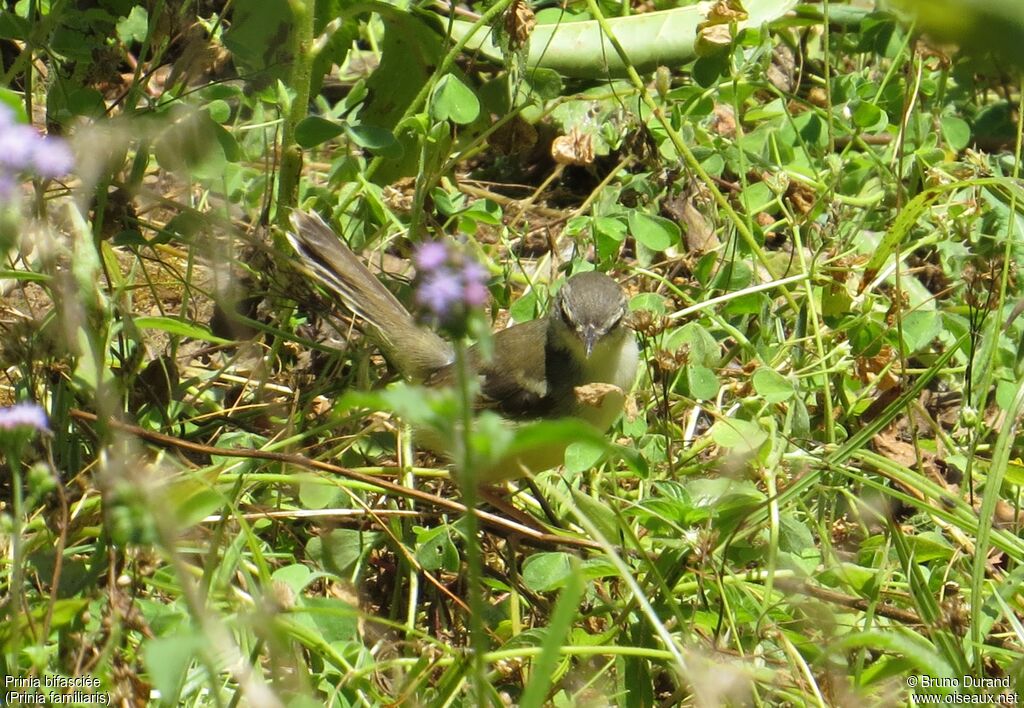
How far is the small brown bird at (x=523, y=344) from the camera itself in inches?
181

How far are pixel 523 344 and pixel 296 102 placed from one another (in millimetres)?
1653

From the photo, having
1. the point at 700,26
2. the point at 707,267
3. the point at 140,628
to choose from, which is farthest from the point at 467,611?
the point at 700,26

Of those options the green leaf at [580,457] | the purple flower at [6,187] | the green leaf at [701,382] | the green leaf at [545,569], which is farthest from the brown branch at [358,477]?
the purple flower at [6,187]

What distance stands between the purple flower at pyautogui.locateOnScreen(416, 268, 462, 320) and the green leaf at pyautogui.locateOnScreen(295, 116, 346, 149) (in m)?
2.60

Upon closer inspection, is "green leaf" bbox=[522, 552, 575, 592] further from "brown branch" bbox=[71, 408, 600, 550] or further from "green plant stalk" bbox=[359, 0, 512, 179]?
"green plant stalk" bbox=[359, 0, 512, 179]

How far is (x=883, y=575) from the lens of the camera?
3094 millimetres

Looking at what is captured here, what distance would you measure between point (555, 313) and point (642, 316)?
45.3 inches

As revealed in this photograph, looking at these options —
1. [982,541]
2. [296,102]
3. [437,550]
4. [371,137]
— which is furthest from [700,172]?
[982,541]

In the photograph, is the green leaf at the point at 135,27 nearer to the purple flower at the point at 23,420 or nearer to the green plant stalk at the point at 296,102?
the green plant stalk at the point at 296,102

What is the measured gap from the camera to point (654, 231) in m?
4.79

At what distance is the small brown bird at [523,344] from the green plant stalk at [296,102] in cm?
8

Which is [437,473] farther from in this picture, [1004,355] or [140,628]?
[1004,355]

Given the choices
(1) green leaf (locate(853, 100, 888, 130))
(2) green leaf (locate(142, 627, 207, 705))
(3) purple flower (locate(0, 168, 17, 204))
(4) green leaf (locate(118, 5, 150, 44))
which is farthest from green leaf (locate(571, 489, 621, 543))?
(4) green leaf (locate(118, 5, 150, 44))

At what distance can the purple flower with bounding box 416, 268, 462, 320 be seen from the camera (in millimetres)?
1552
